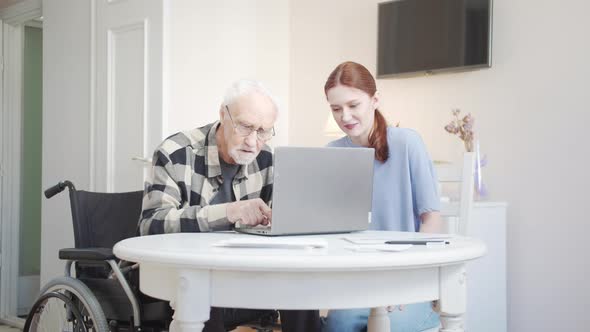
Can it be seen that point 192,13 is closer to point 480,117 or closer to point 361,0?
point 361,0

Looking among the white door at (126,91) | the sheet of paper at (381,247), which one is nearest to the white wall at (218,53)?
the white door at (126,91)

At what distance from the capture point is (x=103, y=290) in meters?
2.10

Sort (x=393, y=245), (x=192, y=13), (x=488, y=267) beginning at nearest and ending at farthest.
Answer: (x=393, y=245)
(x=488, y=267)
(x=192, y=13)

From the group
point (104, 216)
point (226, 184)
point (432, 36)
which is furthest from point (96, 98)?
point (226, 184)

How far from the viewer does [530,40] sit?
319cm

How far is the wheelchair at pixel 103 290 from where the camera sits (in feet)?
6.45

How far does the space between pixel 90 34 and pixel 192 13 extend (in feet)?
2.35

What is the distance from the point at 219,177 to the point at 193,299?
2.58 feet

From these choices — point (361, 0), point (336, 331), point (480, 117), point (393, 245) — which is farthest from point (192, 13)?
point (393, 245)

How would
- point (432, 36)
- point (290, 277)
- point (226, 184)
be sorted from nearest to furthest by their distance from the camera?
point (290, 277), point (226, 184), point (432, 36)

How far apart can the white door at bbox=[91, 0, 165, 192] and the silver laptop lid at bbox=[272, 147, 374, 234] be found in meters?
2.05

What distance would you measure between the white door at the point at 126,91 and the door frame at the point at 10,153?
1098 millimetres

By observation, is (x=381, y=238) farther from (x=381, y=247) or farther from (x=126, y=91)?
(x=126, y=91)

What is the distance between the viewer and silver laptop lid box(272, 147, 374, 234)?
1528 millimetres
